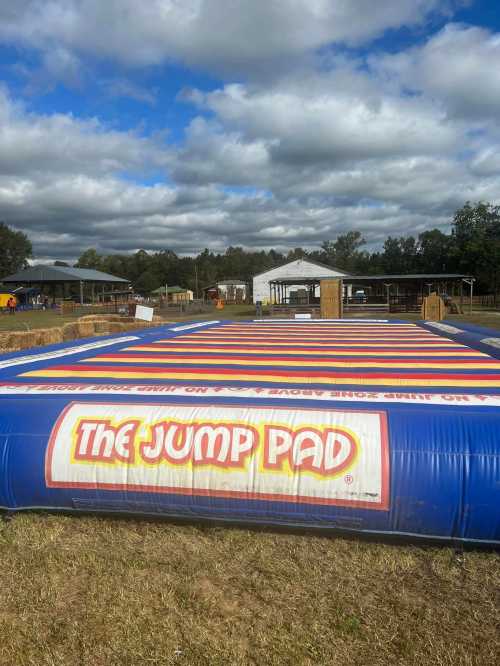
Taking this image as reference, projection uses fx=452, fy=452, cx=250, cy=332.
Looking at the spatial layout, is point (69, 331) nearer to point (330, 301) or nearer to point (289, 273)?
point (330, 301)

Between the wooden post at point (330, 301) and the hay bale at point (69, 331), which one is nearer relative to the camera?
the hay bale at point (69, 331)

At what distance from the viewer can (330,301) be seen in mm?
19562

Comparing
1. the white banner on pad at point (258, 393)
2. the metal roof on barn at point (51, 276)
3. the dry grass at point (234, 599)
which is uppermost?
the metal roof on barn at point (51, 276)

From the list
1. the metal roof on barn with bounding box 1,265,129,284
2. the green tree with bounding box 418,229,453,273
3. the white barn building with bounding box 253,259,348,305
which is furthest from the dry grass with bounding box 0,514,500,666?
the green tree with bounding box 418,229,453,273

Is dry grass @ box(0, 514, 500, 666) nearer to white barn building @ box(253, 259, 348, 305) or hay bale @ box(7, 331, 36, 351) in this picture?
hay bale @ box(7, 331, 36, 351)

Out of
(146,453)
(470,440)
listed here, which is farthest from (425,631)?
(146,453)

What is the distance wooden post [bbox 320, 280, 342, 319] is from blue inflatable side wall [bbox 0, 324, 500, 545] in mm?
16844

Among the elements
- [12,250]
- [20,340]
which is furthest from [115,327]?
[12,250]

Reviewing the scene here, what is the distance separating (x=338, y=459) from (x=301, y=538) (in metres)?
0.51

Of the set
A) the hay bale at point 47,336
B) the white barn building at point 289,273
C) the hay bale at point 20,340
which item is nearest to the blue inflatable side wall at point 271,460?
the hay bale at point 20,340

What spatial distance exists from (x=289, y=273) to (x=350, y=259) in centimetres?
5339

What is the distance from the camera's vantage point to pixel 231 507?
2551 mm

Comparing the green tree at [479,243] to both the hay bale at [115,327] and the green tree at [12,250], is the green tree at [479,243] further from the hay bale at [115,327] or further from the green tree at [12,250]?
the green tree at [12,250]

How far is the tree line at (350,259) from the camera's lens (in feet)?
182
